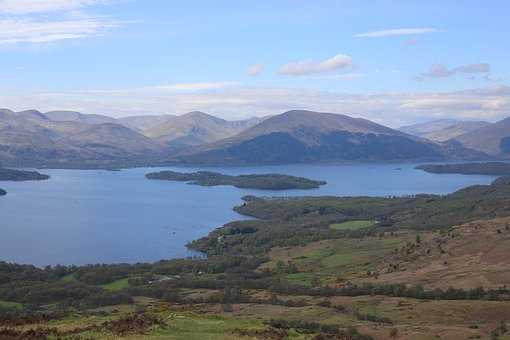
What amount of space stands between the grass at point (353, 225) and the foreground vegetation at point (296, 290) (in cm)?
116

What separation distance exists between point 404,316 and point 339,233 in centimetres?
9342

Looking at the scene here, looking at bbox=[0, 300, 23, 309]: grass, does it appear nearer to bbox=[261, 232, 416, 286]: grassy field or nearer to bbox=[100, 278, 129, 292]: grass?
bbox=[100, 278, 129, 292]: grass

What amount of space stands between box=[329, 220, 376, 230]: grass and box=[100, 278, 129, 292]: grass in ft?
238

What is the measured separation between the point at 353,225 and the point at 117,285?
8168 centimetres

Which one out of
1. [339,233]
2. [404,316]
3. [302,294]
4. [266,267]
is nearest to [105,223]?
[339,233]

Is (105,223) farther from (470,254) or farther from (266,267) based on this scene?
(470,254)

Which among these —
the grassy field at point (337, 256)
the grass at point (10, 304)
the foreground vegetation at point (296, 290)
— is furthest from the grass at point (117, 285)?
the grassy field at point (337, 256)

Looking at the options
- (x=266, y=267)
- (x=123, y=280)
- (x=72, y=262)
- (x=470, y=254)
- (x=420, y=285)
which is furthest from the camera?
(x=72, y=262)

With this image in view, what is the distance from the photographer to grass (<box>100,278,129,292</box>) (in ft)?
328

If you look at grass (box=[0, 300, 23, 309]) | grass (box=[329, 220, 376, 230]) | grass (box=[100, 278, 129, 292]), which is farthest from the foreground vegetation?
grass (box=[329, 220, 376, 230])

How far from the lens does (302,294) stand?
8131 centimetres

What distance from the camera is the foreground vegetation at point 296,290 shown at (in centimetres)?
4100

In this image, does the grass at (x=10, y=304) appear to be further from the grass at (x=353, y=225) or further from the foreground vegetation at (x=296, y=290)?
the grass at (x=353, y=225)

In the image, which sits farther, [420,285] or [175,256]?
[175,256]
